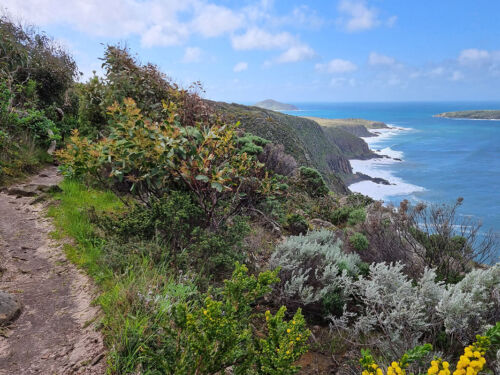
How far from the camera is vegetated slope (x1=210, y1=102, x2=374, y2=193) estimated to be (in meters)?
19.2

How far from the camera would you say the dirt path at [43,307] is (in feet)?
8.17

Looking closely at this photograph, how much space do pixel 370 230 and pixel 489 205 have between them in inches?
1317

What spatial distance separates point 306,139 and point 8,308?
129 ft

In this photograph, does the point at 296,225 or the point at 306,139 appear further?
the point at 306,139

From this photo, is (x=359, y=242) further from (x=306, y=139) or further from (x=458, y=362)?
(x=306, y=139)

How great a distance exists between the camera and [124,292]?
2.95 m

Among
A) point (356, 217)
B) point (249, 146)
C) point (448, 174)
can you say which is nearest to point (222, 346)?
point (249, 146)

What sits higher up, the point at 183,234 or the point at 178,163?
the point at 178,163

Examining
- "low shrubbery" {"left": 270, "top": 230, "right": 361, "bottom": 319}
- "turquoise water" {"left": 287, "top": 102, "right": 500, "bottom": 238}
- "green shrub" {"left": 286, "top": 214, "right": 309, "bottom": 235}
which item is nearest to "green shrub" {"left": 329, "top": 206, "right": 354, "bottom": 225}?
"green shrub" {"left": 286, "top": 214, "right": 309, "bottom": 235}

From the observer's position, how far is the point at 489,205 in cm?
3175

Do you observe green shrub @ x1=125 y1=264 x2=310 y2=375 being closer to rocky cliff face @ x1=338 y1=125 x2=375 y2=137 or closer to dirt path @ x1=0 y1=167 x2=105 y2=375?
dirt path @ x1=0 y1=167 x2=105 y2=375

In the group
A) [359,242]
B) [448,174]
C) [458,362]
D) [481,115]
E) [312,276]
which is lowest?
[448,174]

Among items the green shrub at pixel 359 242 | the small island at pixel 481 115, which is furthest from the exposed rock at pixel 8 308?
the small island at pixel 481 115

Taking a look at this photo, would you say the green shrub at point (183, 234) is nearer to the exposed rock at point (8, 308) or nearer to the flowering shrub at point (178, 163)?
the flowering shrub at point (178, 163)
